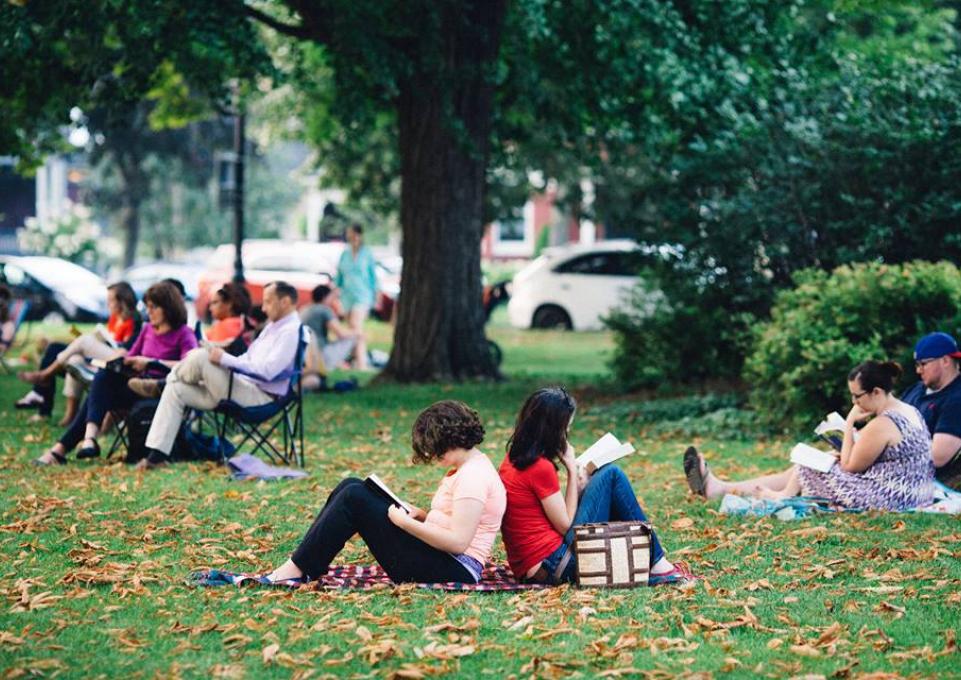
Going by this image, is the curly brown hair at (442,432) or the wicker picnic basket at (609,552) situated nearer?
the curly brown hair at (442,432)

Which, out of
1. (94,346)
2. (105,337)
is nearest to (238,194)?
(94,346)

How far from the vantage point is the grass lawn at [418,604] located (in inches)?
233

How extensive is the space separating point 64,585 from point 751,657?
3177 mm

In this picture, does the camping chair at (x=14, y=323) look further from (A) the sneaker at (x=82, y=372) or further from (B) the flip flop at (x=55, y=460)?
(B) the flip flop at (x=55, y=460)

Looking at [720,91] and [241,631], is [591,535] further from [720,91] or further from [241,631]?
[720,91]

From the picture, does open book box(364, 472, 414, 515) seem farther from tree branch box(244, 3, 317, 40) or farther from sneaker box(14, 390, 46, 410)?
tree branch box(244, 3, 317, 40)

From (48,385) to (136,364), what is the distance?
3.49 metres

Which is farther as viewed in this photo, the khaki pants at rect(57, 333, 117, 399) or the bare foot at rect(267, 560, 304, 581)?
the khaki pants at rect(57, 333, 117, 399)

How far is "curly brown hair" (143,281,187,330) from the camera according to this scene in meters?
11.9

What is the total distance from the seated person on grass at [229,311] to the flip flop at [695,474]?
4.25 m

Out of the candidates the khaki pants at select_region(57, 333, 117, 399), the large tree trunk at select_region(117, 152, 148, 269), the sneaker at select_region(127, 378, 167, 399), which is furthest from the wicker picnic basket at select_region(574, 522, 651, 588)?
the large tree trunk at select_region(117, 152, 148, 269)

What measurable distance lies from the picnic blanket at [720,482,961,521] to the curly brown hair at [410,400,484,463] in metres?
2.97

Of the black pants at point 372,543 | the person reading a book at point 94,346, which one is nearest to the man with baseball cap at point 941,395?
the black pants at point 372,543

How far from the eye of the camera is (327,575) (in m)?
7.50
